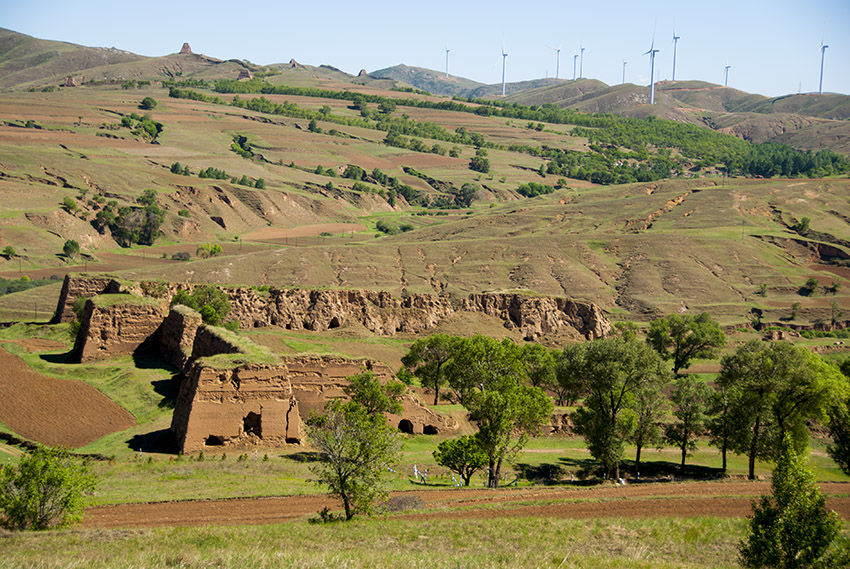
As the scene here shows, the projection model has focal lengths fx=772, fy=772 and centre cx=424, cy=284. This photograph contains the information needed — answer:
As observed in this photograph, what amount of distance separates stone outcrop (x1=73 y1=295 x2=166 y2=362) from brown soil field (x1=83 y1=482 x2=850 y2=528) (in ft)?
94.2

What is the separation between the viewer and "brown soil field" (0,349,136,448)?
1606 inches

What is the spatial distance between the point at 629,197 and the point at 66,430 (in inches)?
4736

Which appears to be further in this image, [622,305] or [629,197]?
[629,197]

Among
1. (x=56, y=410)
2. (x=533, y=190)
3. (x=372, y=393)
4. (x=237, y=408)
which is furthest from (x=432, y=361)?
(x=533, y=190)

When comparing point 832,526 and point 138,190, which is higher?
point 138,190

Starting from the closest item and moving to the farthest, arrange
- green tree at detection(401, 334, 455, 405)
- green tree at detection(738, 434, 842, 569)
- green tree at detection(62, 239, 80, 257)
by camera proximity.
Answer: green tree at detection(738, 434, 842, 569) → green tree at detection(401, 334, 455, 405) → green tree at detection(62, 239, 80, 257)

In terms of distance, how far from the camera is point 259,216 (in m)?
149

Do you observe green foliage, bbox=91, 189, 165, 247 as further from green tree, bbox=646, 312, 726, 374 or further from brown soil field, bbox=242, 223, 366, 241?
green tree, bbox=646, 312, 726, 374

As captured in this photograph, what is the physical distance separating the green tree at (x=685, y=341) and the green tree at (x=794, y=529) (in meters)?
54.9

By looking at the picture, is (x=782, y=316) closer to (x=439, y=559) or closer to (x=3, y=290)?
(x=439, y=559)

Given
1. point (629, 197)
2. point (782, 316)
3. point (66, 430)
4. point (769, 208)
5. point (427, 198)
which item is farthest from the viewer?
point (427, 198)

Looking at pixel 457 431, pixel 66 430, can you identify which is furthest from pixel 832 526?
pixel 66 430

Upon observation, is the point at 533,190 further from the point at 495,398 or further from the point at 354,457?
the point at 354,457

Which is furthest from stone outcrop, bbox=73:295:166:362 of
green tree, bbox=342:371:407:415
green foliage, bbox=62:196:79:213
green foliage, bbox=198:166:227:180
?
green foliage, bbox=198:166:227:180
